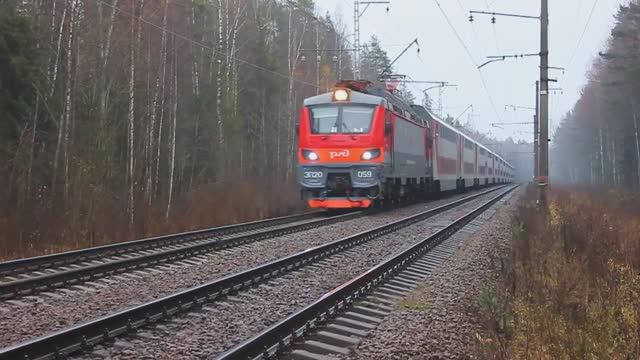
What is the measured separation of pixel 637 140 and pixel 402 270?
141 ft

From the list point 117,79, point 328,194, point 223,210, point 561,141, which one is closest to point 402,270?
point 328,194

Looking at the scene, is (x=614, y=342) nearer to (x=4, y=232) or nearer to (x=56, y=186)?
(x=4, y=232)

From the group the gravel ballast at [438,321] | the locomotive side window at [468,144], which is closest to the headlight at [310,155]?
the gravel ballast at [438,321]

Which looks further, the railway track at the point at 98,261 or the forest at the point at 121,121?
the forest at the point at 121,121

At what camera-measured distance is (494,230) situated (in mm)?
17141

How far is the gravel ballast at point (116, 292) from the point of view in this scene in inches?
263

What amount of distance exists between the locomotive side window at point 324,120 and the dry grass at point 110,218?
3886 millimetres

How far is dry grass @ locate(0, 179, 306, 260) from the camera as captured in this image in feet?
42.4

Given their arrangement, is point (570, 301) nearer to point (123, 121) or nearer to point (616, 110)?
point (123, 121)

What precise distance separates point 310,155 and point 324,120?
1.14 m

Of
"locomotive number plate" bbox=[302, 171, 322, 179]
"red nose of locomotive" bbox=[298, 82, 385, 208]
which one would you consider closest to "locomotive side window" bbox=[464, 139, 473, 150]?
"red nose of locomotive" bbox=[298, 82, 385, 208]

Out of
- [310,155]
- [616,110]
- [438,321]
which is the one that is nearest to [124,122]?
[310,155]

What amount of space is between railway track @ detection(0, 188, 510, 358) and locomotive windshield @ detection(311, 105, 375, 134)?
8.03 metres

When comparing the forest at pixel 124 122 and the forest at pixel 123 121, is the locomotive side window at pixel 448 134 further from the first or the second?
the forest at pixel 123 121
